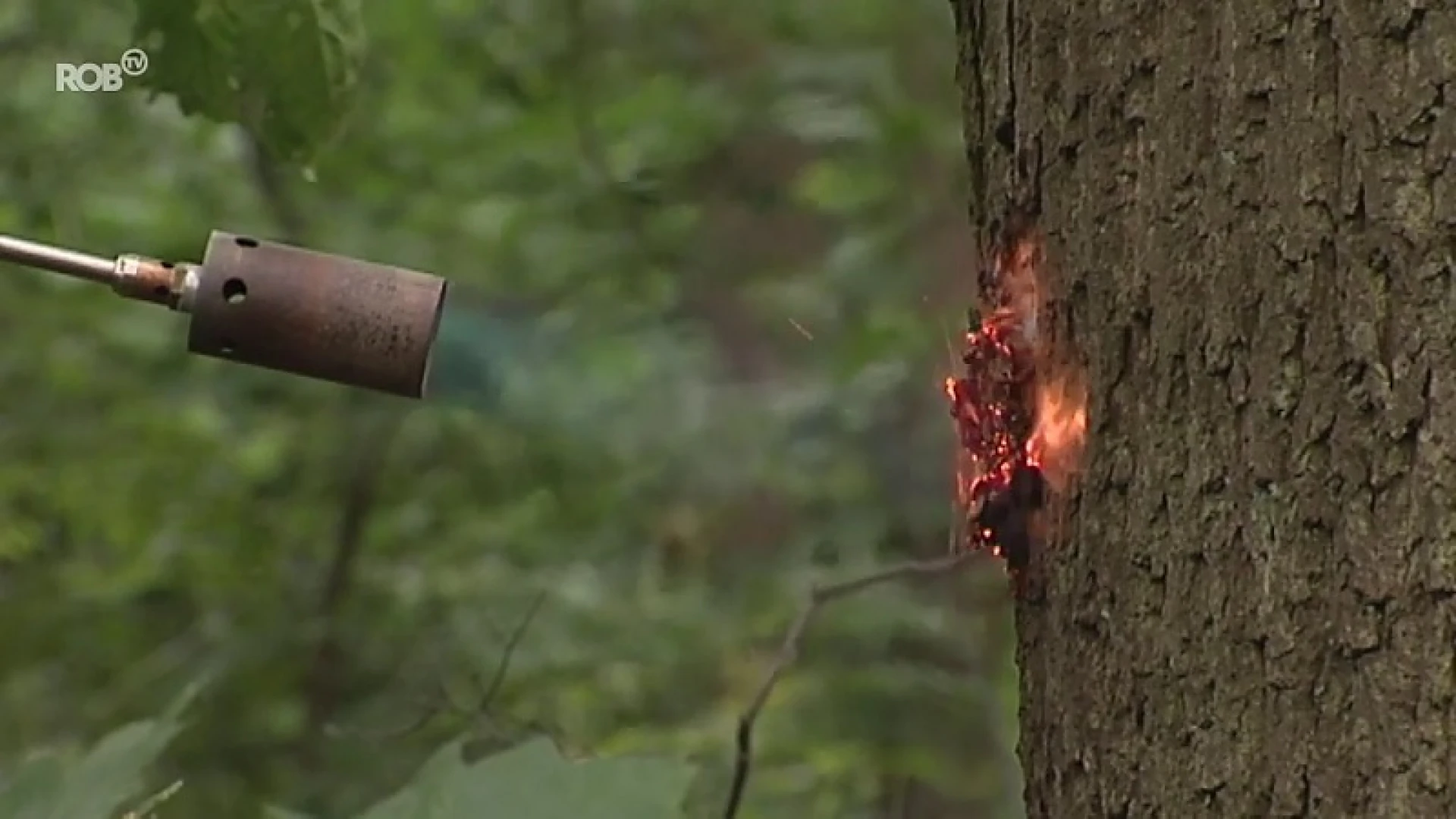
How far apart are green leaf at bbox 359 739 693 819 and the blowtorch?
13.7 inches

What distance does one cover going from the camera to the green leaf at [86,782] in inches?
40.1

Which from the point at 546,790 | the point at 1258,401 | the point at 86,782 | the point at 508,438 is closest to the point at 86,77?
the point at 508,438

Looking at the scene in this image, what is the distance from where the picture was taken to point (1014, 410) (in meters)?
0.68

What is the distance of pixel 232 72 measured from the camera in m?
1.13

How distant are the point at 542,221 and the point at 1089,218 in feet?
6.84

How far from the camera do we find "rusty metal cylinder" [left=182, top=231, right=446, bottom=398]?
738mm

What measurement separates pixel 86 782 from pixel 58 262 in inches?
18.9

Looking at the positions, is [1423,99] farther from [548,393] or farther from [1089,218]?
[548,393]

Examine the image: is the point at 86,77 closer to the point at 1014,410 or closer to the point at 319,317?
the point at 319,317

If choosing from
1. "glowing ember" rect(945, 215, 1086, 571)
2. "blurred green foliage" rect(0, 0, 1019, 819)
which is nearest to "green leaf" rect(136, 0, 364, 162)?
"glowing ember" rect(945, 215, 1086, 571)

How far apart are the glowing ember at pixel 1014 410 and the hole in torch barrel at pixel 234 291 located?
1.07 ft

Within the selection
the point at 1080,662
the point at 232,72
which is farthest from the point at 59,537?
the point at 1080,662

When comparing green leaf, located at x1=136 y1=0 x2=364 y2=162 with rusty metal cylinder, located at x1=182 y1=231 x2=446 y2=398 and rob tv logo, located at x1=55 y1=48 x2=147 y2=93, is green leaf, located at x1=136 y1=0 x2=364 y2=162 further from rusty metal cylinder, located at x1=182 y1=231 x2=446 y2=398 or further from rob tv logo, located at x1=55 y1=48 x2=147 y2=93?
rob tv logo, located at x1=55 y1=48 x2=147 y2=93

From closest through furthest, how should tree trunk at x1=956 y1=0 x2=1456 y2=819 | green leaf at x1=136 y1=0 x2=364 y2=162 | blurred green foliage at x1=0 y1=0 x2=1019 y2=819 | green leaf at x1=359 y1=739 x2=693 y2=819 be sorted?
tree trunk at x1=956 y1=0 x2=1456 y2=819 < green leaf at x1=359 y1=739 x2=693 y2=819 < green leaf at x1=136 y1=0 x2=364 y2=162 < blurred green foliage at x1=0 y1=0 x2=1019 y2=819
